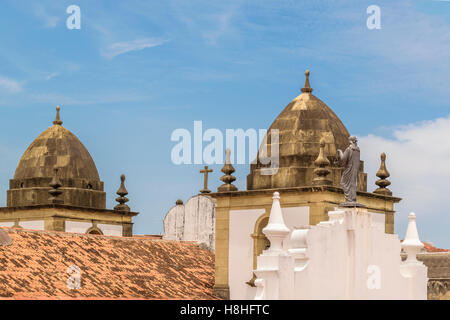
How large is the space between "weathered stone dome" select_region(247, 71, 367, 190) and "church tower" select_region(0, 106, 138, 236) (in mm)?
12930

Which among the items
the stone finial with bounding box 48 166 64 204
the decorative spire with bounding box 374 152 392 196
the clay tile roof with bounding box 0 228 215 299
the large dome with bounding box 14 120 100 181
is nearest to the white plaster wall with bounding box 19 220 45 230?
the stone finial with bounding box 48 166 64 204

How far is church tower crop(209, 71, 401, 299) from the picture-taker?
30562mm

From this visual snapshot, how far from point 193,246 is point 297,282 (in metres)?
15.3

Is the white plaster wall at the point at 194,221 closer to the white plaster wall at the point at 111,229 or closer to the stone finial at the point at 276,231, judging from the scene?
the white plaster wall at the point at 111,229

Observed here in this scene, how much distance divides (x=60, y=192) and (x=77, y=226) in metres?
1.54

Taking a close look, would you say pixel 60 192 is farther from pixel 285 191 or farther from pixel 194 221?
pixel 285 191

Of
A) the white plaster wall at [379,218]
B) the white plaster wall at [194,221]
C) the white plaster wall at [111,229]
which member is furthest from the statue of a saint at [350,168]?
the white plaster wall at [111,229]

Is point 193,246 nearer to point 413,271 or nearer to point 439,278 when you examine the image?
point 439,278

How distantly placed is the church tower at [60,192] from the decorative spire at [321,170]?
1507 cm

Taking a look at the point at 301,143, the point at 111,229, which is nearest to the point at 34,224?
the point at 111,229

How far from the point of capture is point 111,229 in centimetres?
4431

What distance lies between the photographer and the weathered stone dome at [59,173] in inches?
1754

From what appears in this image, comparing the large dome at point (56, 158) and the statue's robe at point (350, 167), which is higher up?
the large dome at point (56, 158)
